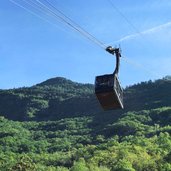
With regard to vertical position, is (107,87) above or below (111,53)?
below

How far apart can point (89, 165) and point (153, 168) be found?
17.1m

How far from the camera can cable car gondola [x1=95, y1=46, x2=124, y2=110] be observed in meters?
25.4

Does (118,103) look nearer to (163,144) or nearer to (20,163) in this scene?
(20,163)

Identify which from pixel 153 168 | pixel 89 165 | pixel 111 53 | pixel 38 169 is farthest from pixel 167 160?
pixel 111 53

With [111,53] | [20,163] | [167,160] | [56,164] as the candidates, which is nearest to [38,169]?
[20,163]

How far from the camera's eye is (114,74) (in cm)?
2669

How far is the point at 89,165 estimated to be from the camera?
133750 millimetres

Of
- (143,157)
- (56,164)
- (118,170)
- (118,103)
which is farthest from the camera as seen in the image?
(56,164)

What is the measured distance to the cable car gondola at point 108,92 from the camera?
25375 millimetres

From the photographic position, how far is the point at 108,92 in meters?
25.4

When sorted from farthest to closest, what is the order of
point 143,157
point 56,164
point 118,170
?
point 56,164 < point 143,157 < point 118,170

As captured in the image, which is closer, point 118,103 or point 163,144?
point 118,103

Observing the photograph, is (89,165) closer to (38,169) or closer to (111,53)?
(38,169)

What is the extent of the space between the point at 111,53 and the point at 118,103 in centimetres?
292
